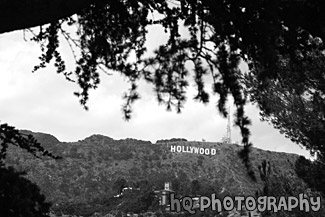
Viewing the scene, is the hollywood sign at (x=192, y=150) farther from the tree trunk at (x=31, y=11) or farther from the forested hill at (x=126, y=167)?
the tree trunk at (x=31, y=11)

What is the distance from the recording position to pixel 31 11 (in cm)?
371

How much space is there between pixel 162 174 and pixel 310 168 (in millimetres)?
46132

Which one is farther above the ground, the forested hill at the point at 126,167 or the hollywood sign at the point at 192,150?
the hollywood sign at the point at 192,150

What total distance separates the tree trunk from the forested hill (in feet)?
140

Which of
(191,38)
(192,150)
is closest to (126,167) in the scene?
(192,150)

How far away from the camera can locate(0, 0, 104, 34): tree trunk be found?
3.67 m

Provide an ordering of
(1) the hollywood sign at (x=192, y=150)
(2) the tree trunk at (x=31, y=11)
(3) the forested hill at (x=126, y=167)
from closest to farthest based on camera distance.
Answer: (2) the tree trunk at (x=31, y=11) → (3) the forested hill at (x=126, y=167) → (1) the hollywood sign at (x=192, y=150)

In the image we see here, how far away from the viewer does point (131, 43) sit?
5617 millimetres

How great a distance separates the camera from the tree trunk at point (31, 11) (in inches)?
145

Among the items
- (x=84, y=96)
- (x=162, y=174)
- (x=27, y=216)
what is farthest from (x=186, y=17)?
(x=162, y=174)

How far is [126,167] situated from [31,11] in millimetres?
56058

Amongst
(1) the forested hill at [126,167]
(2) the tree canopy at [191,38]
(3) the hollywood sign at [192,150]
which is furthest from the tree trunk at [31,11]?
(3) the hollywood sign at [192,150]

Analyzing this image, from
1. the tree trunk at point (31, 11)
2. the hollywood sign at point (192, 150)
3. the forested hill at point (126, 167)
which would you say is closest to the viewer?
the tree trunk at point (31, 11)

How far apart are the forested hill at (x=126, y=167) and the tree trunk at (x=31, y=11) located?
42652 millimetres
